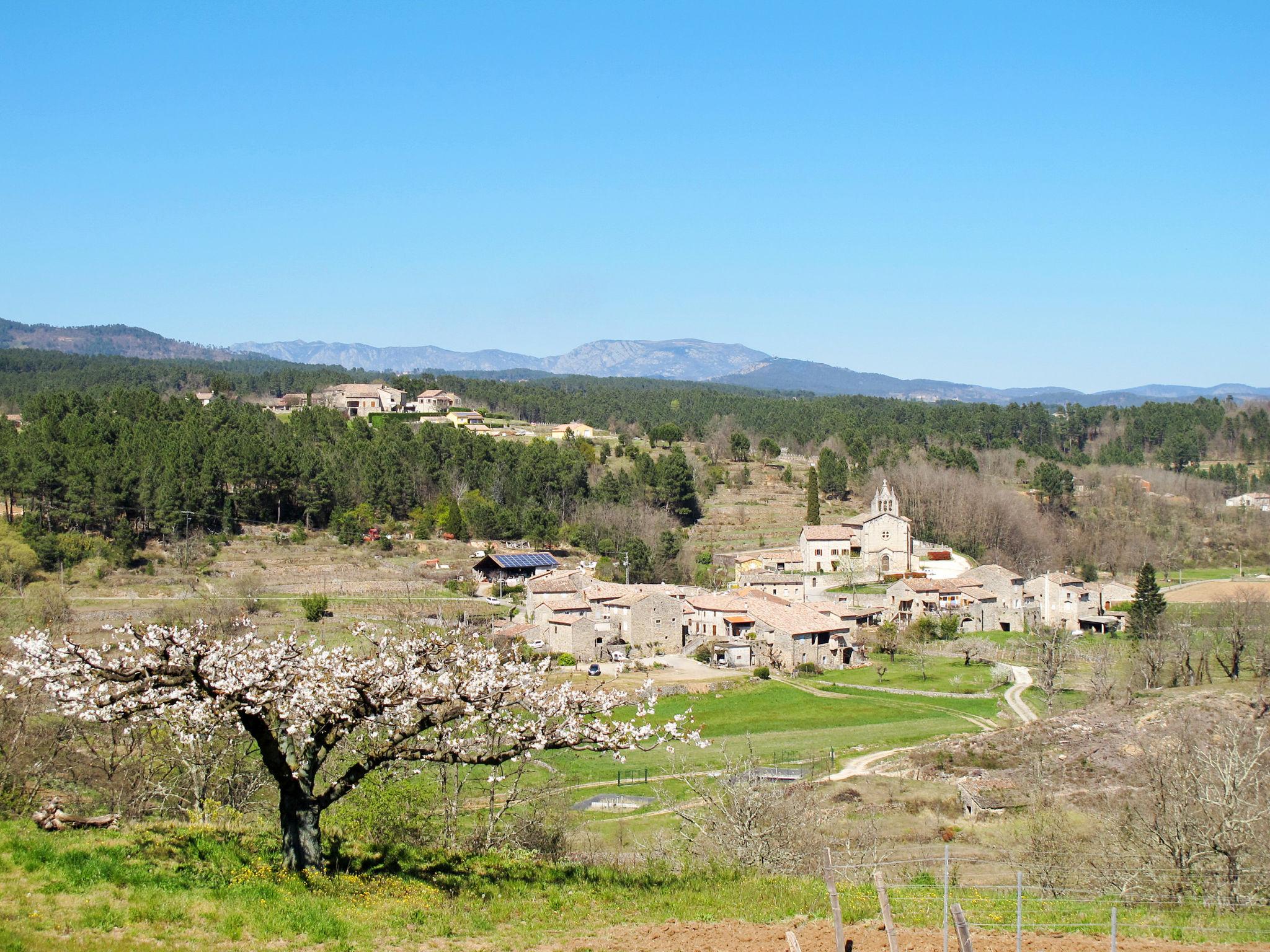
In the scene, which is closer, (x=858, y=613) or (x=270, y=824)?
(x=270, y=824)

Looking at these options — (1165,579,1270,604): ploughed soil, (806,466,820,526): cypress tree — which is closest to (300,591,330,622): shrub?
(806,466,820,526): cypress tree

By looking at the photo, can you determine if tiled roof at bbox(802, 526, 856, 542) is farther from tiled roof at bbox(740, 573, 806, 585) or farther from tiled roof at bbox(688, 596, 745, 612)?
tiled roof at bbox(688, 596, 745, 612)

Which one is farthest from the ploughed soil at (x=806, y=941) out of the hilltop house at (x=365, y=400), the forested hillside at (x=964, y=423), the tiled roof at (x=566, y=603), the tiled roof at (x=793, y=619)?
the forested hillside at (x=964, y=423)

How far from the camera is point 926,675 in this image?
188ft

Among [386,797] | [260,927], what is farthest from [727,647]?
[260,927]

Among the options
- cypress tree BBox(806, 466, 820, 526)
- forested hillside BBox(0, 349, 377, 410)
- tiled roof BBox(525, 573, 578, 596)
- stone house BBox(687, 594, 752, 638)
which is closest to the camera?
stone house BBox(687, 594, 752, 638)

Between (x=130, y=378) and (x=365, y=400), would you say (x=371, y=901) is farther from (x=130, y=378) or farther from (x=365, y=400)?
(x=130, y=378)

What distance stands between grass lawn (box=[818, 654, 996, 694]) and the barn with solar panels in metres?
23.1

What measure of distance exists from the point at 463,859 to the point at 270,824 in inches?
152

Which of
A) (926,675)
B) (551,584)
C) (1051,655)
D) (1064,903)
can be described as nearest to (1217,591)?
(926,675)

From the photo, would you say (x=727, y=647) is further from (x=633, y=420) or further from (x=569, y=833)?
(x=633, y=420)

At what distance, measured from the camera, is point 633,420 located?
16050cm

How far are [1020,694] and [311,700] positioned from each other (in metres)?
45.7

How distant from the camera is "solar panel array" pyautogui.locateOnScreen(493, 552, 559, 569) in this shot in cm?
7262
